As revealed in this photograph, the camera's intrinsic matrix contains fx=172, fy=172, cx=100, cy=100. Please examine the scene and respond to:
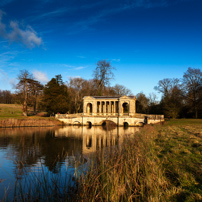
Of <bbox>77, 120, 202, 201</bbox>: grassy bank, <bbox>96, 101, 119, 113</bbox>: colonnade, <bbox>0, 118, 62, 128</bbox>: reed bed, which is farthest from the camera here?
<bbox>96, 101, 119, 113</bbox>: colonnade

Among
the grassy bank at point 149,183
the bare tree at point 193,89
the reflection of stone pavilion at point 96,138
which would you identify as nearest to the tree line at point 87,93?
the bare tree at point 193,89

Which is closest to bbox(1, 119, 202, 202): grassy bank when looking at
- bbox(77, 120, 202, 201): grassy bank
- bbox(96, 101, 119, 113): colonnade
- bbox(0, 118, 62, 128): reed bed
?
bbox(77, 120, 202, 201): grassy bank

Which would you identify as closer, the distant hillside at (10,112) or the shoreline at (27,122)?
the shoreline at (27,122)

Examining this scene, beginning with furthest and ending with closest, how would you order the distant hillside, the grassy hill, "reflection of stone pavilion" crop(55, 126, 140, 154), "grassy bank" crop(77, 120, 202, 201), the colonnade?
the colonnade
the distant hillside
the grassy hill
"reflection of stone pavilion" crop(55, 126, 140, 154)
"grassy bank" crop(77, 120, 202, 201)

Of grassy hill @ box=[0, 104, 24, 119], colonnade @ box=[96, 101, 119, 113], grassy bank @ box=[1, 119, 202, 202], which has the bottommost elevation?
grassy bank @ box=[1, 119, 202, 202]

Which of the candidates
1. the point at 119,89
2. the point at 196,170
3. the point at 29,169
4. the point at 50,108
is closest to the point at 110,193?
the point at 196,170

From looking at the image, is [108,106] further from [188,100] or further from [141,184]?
[141,184]

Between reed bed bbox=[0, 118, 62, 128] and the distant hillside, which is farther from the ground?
the distant hillside

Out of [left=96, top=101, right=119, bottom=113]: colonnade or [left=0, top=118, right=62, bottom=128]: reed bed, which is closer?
[left=0, top=118, right=62, bottom=128]: reed bed

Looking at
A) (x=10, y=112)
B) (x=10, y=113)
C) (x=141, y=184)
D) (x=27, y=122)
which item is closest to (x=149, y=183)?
(x=141, y=184)

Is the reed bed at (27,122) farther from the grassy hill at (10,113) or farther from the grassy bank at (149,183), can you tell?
the grassy bank at (149,183)

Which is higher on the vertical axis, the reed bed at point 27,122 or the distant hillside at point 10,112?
the distant hillside at point 10,112

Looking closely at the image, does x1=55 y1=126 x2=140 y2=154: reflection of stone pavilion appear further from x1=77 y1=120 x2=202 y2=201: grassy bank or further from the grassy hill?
the grassy hill

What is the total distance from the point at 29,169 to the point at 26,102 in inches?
1190
